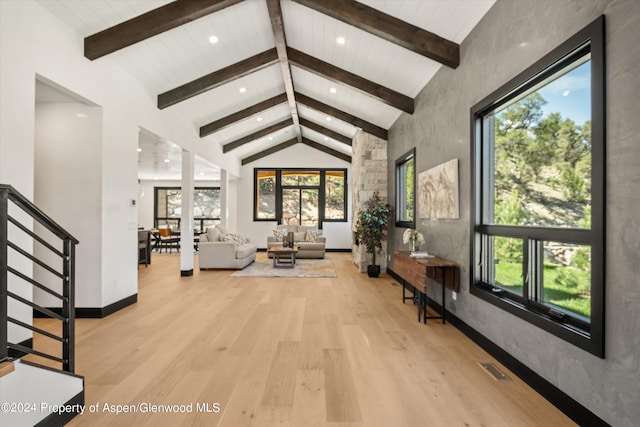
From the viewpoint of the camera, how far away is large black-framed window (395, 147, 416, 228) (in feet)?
17.8

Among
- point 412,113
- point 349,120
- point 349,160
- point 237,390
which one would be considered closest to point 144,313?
point 237,390

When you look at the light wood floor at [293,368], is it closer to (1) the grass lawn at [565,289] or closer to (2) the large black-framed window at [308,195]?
(1) the grass lawn at [565,289]

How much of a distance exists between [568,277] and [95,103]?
472cm

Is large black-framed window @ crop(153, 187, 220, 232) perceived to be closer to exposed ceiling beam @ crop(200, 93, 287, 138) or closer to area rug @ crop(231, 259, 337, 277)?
area rug @ crop(231, 259, 337, 277)

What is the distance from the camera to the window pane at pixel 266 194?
1107 cm

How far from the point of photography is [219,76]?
518cm

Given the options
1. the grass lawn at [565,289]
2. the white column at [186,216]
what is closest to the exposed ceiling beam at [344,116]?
the white column at [186,216]

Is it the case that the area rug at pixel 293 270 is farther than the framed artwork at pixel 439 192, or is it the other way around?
the area rug at pixel 293 270

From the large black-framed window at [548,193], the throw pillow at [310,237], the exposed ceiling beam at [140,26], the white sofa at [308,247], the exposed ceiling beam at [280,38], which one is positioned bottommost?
the white sofa at [308,247]

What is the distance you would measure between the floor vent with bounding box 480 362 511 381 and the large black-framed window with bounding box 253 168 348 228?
838cm

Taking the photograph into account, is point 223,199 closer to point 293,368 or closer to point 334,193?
point 334,193

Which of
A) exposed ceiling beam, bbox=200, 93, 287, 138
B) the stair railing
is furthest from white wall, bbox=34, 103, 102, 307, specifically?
exposed ceiling beam, bbox=200, 93, 287, 138

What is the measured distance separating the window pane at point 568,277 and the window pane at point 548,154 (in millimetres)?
166

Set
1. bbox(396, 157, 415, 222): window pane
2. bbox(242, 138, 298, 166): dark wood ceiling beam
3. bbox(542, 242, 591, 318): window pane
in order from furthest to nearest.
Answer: bbox(242, 138, 298, 166): dark wood ceiling beam < bbox(396, 157, 415, 222): window pane < bbox(542, 242, 591, 318): window pane
